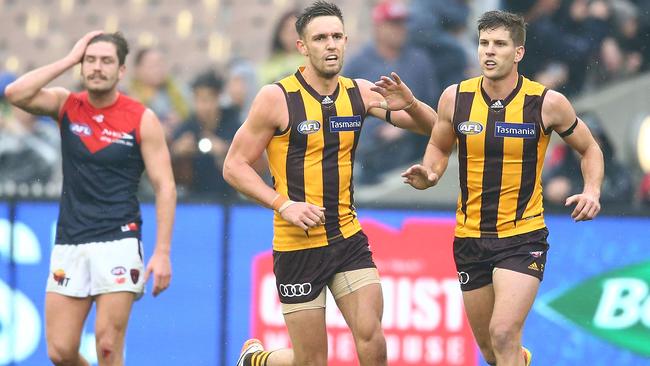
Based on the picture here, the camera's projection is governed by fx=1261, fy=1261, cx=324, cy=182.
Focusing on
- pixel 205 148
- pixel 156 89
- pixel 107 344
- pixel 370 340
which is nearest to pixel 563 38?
pixel 205 148

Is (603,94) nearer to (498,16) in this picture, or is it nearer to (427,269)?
(427,269)

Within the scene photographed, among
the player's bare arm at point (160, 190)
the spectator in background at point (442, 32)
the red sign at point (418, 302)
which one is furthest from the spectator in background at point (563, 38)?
the player's bare arm at point (160, 190)

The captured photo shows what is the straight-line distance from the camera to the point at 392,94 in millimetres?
7410

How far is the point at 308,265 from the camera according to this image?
7328 millimetres

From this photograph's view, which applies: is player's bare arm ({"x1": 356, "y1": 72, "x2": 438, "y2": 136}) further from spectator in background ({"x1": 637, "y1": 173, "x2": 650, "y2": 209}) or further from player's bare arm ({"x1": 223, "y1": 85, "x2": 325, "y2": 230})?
spectator in background ({"x1": 637, "y1": 173, "x2": 650, "y2": 209})

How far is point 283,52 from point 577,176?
2.87 metres

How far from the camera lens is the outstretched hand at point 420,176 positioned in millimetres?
7262

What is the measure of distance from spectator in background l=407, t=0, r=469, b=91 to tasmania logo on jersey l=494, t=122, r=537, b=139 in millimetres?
3379

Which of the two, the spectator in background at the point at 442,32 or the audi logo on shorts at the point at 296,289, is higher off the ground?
the spectator in background at the point at 442,32

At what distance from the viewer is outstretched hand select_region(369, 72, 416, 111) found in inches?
290

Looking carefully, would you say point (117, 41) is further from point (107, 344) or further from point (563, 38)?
point (563, 38)

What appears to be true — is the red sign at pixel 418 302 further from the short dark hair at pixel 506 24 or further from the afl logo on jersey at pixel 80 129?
the short dark hair at pixel 506 24

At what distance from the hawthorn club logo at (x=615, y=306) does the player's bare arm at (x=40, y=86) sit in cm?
409

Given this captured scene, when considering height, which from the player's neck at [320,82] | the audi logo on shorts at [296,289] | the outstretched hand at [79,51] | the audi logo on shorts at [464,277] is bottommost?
the audi logo on shorts at [296,289]
